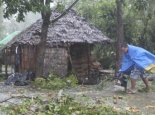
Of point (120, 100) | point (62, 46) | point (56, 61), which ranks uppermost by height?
point (62, 46)

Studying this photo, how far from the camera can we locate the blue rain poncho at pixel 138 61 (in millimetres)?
13070

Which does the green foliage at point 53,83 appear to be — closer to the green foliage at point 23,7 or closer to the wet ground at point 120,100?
the wet ground at point 120,100

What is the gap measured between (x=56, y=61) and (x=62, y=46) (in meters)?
0.77

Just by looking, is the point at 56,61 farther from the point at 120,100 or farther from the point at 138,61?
the point at 120,100

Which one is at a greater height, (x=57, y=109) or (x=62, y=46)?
(x=62, y=46)

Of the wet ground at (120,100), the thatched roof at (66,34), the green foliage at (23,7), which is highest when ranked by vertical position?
the green foliage at (23,7)

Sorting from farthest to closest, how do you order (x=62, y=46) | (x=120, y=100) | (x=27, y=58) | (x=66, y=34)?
(x=27, y=58)
(x=66, y=34)
(x=62, y=46)
(x=120, y=100)

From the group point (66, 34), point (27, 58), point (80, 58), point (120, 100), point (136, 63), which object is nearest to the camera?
point (120, 100)

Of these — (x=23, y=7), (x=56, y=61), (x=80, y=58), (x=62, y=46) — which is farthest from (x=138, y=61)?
(x=80, y=58)

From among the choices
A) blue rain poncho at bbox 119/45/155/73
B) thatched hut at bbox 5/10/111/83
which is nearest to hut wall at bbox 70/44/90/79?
thatched hut at bbox 5/10/111/83

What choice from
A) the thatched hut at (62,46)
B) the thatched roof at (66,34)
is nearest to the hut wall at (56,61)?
the thatched hut at (62,46)

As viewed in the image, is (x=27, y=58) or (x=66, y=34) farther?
(x=27, y=58)

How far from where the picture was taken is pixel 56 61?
18.9m

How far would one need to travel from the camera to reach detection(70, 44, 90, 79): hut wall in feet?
65.6
